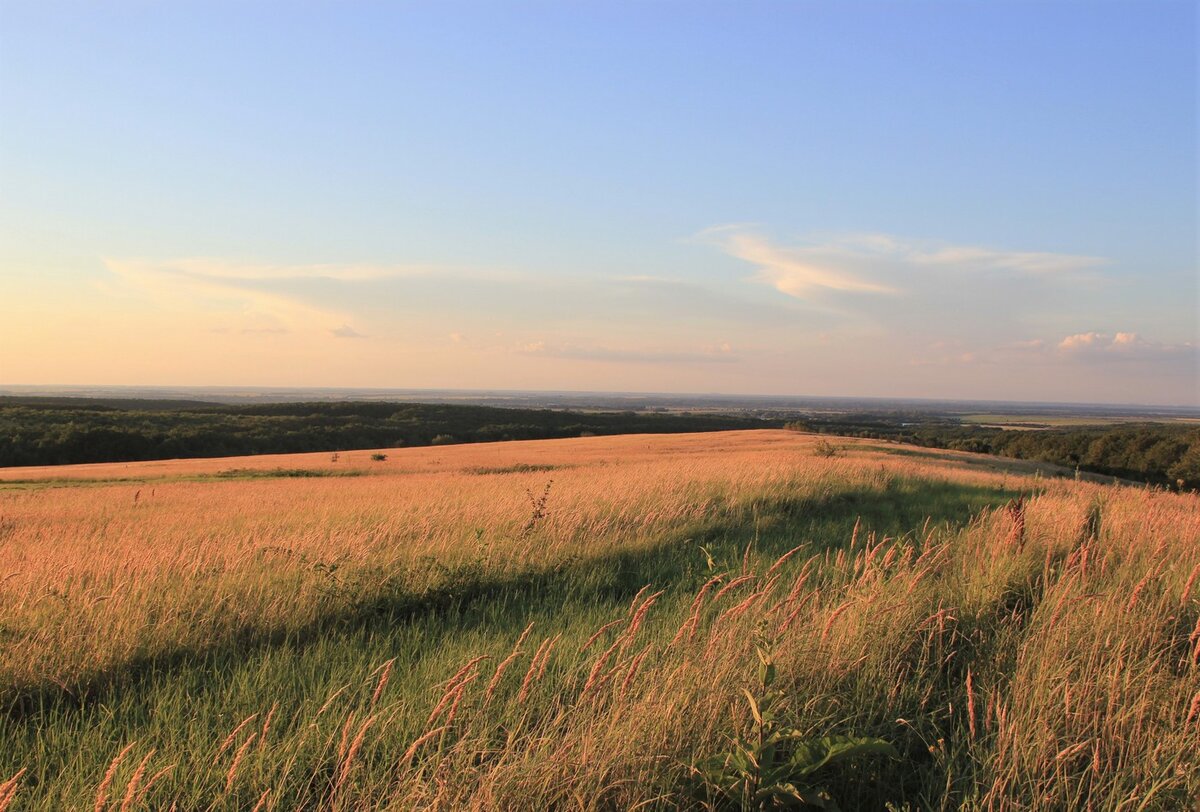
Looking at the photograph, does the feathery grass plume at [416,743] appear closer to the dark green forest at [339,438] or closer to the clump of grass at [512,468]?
the clump of grass at [512,468]

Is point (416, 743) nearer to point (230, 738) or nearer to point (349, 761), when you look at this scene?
point (349, 761)

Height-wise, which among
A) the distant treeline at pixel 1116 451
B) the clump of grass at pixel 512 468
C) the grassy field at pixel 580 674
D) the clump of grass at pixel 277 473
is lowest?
the distant treeline at pixel 1116 451

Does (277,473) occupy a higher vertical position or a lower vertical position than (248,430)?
lower

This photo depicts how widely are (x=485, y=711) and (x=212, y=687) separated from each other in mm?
1924

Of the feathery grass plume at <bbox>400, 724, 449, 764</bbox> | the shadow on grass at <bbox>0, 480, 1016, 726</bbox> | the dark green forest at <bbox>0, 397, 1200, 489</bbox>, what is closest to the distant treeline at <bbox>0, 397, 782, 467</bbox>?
the dark green forest at <bbox>0, 397, 1200, 489</bbox>

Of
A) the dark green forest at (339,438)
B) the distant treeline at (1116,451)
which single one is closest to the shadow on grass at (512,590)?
the dark green forest at (339,438)

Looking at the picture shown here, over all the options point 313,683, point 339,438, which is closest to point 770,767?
point 313,683

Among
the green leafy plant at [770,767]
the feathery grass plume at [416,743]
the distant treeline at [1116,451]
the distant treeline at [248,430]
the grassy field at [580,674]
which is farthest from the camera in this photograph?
the distant treeline at [248,430]

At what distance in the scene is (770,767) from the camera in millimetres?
3191

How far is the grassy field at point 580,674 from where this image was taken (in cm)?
307

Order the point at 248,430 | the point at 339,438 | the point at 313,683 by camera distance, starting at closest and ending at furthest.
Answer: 1. the point at 313,683
2. the point at 248,430
3. the point at 339,438

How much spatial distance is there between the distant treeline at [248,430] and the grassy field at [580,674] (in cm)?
5532

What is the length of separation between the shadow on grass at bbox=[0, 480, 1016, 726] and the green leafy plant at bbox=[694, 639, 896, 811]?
266 cm

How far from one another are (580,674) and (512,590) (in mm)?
2583
